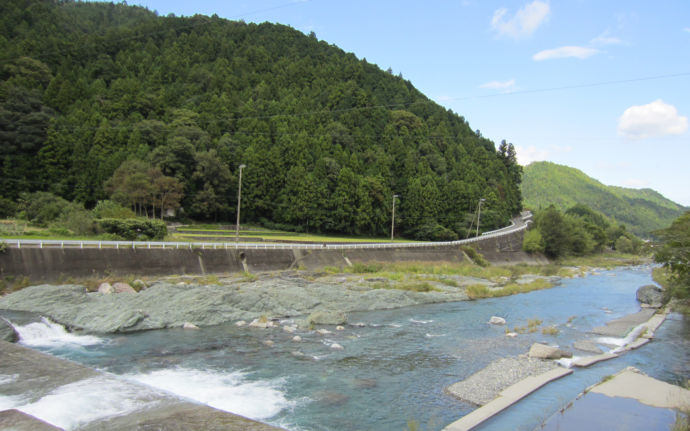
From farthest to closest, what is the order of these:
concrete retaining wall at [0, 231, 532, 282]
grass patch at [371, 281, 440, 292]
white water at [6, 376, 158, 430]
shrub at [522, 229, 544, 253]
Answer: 1. shrub at [522, 229, 544, 253]
2. grass patch at [371, 281, 440, 292]
3. concrete retaining wall at [0, 231, 532, 282]
4. white water at [6, 376, 158, 430]

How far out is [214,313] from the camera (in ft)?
62.7

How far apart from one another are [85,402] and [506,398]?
9.05 metres

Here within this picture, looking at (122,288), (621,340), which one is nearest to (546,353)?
(621,340)

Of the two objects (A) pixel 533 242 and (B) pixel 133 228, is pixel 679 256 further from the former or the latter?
(A) pixel 533 242

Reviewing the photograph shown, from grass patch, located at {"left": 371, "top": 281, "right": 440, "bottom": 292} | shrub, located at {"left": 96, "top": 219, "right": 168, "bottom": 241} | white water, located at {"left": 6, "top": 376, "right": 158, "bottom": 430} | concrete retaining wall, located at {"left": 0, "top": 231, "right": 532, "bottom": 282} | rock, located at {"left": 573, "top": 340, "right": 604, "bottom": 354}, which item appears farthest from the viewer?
shrub, located at {"left": 96, "top": 219, "right": 168, "bottom": 241}

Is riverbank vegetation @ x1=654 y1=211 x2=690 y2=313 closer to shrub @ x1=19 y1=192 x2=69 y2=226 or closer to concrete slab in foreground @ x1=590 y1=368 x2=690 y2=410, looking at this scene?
concrete slab in foreground @ x1=590 y1=368 x2=690 y2=410

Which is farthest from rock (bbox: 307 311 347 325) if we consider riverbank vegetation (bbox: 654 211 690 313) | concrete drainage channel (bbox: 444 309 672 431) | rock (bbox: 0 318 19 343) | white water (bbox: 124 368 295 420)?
riverbank vegetation (bbox: 654 211 690 313)

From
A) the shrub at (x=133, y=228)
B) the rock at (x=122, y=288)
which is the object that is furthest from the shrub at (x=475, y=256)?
the rock at (x=122, y=288)

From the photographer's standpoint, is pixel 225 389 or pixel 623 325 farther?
pixel 623 325

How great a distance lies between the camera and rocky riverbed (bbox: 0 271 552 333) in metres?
17.4

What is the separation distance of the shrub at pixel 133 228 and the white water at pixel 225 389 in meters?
22.2

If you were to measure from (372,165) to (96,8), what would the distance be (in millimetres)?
108343

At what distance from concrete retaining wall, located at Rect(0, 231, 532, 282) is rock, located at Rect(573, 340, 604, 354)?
23.2 metres

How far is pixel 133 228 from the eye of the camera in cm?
3212
